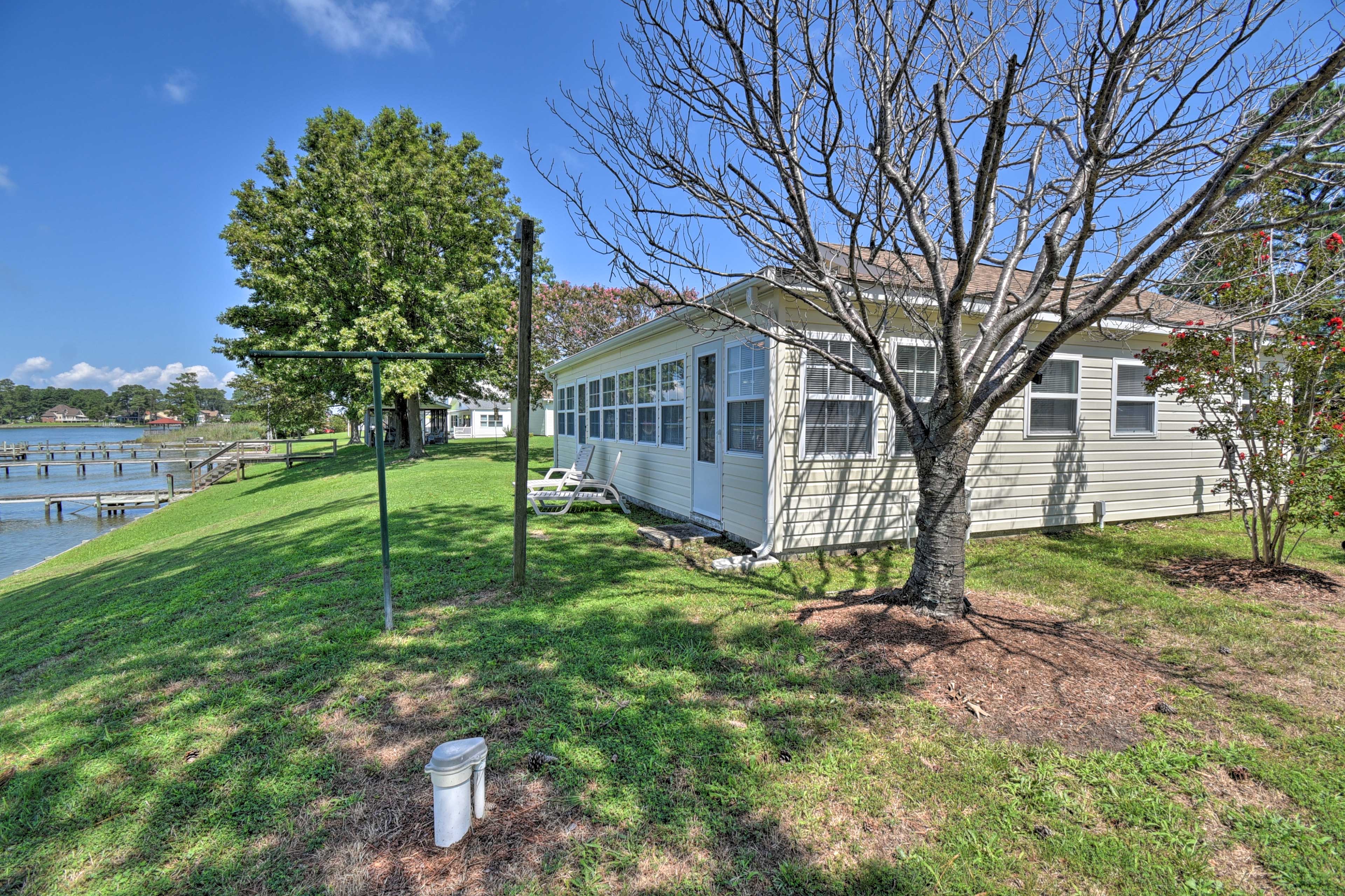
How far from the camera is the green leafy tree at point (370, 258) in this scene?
16.8 meters

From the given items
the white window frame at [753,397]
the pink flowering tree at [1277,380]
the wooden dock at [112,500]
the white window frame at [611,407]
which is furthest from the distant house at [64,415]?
the pink flowering tree at [1277,380]

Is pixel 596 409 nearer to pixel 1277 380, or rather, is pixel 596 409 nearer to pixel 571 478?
pixel 571 478

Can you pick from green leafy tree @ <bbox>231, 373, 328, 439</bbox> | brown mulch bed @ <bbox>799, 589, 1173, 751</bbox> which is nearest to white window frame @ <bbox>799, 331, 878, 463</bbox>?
brown mulch bed @ <bbox>799, 589, 1173, 751</bbox>

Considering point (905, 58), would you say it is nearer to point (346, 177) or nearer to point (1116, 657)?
point (1116, 657)

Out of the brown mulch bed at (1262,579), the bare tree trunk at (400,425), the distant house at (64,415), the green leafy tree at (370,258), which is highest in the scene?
the green leafy tree at (370,258)

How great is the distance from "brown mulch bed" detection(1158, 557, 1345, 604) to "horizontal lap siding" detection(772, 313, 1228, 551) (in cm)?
173

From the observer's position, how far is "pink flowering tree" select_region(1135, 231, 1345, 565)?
506cm

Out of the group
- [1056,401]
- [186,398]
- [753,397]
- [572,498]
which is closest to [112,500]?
[572,498]

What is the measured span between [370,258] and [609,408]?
10.9 meters

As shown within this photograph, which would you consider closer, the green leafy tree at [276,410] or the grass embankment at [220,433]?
the green leafy tree at [276,410]

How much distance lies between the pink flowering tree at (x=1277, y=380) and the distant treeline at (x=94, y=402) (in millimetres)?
118006

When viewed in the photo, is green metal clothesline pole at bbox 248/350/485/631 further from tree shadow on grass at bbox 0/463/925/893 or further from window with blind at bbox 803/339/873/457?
window with blind at bbox 803/339/873/457

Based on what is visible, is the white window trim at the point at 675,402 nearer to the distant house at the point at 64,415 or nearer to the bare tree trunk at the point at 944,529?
the bare tree trunk at the point at 944,529

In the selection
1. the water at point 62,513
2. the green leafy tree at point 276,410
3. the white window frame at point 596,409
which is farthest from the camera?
the green leafy tree at point 276,410
